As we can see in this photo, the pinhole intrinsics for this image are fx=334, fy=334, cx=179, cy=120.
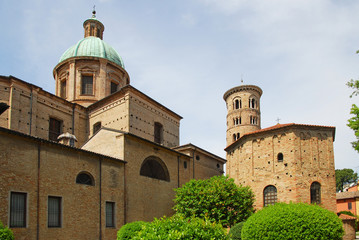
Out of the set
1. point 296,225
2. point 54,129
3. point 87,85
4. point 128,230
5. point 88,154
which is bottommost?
point 128,230

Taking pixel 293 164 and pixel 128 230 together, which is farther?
pixel 293 164

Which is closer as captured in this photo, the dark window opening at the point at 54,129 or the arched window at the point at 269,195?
the arched window at the point at 269,195

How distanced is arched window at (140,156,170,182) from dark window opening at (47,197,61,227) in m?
6.50

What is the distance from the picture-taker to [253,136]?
2356cm

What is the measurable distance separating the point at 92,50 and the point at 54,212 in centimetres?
1872

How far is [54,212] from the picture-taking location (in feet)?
48.4

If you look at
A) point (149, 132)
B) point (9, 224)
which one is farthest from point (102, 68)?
point (9, 224)

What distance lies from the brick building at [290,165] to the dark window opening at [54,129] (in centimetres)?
1371

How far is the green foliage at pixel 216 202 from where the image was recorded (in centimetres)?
1975

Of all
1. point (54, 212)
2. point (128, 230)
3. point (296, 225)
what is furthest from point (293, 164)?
point (54, 212)

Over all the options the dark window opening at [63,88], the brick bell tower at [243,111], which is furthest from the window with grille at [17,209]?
the brick bell tower at [243,111]

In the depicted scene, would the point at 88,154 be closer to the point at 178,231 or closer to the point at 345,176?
the point at 178,231

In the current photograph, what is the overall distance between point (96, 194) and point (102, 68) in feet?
51.1

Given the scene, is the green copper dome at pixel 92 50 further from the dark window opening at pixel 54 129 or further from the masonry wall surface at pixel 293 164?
the masonry wall surface at pixel 293 164
